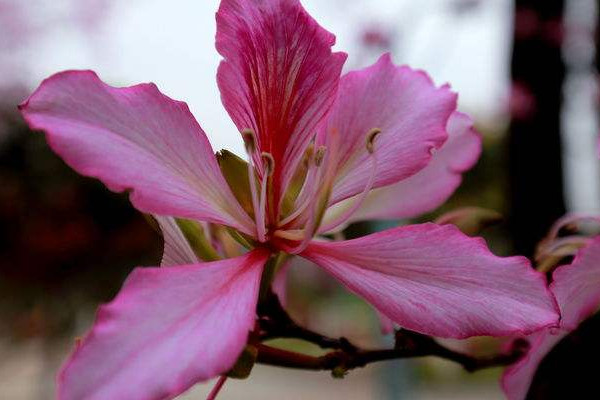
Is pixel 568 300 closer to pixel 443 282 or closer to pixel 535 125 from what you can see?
pixel 443 282

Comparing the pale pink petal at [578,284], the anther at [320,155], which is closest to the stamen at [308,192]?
the anther at [320,155]

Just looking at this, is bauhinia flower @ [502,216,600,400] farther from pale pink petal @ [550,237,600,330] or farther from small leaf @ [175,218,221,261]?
small leaf @ [175,218,221,261]

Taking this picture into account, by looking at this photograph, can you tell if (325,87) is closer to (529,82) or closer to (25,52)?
(529,82)

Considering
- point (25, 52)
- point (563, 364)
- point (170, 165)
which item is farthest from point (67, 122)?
point (25, 52)

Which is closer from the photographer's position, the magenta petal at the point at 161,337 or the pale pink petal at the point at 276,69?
the magenta petal at the point at 161,337

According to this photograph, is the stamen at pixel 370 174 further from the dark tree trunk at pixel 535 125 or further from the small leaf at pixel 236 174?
the dark tree trunk at pixel 535 125

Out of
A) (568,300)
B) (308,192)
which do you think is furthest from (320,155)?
(568,300)

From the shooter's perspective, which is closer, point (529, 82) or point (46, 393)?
point (529, 82)
